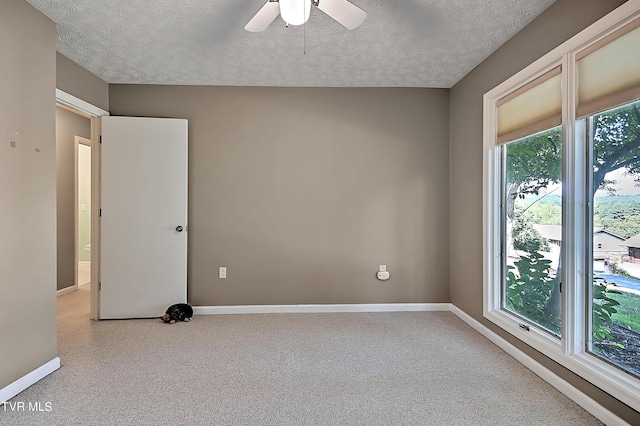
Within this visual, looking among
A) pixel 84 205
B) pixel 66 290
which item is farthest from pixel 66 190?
pixel 66 290

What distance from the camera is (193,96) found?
3.56 m

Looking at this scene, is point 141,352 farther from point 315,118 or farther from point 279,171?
point 315,118

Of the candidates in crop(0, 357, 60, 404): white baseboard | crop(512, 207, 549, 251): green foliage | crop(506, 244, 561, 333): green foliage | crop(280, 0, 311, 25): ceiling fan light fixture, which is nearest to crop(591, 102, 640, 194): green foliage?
crop(512, 207, 549, 251): green foliage

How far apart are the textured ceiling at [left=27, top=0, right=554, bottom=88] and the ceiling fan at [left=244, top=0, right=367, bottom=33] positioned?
287 millimetres

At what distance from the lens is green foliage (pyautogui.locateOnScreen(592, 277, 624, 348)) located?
1.84m

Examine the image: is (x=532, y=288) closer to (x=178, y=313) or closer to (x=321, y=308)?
(x=321, y=308)

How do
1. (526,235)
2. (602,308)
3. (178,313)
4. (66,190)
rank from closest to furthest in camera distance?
(602,308) → (526,235) → (178,313) → (66,190)

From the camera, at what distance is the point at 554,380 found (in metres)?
2.11

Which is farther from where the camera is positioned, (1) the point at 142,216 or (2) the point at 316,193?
(2) the point at 316,193

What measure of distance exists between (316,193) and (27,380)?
2.72 m

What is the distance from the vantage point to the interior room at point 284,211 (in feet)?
6.54

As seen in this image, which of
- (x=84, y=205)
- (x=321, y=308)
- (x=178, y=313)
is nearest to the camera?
(x=178, y=313)

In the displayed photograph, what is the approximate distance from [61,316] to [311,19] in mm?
3755

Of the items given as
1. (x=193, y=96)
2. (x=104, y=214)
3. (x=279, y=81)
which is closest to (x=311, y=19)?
(x=279, y=81)
